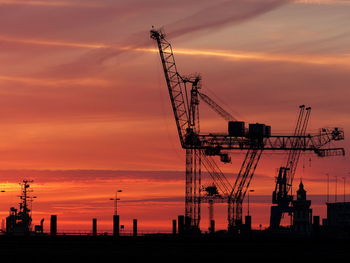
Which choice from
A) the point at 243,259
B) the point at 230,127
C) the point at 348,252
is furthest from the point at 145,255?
the point at 230,127

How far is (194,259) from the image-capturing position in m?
97.9

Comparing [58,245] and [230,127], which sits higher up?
[230,127]

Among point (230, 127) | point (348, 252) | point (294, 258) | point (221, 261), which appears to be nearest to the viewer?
point (221, 261)

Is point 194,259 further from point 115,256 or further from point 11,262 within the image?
point 11,262

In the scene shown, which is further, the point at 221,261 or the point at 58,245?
the point at 58,245

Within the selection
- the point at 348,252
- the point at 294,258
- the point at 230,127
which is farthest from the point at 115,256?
the point at 230,127

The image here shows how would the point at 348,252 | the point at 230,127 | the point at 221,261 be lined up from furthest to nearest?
the point at 230,127 → the point at 348,252 → the point at 221,261

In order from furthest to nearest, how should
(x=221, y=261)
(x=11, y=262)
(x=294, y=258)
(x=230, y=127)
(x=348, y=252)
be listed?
(x=230, y=127) < (x=348, y=252) < (x=294, y=258) < (x=221, y=261) < (x=11, y=262)

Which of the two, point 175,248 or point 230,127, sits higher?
point 230,127

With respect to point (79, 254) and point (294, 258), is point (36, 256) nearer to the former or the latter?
point (79, 254)

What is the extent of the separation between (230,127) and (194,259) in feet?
339

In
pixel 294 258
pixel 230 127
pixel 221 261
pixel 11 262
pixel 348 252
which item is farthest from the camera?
pixel 230 127

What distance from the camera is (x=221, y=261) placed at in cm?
9531

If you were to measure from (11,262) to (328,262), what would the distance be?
107 ft
